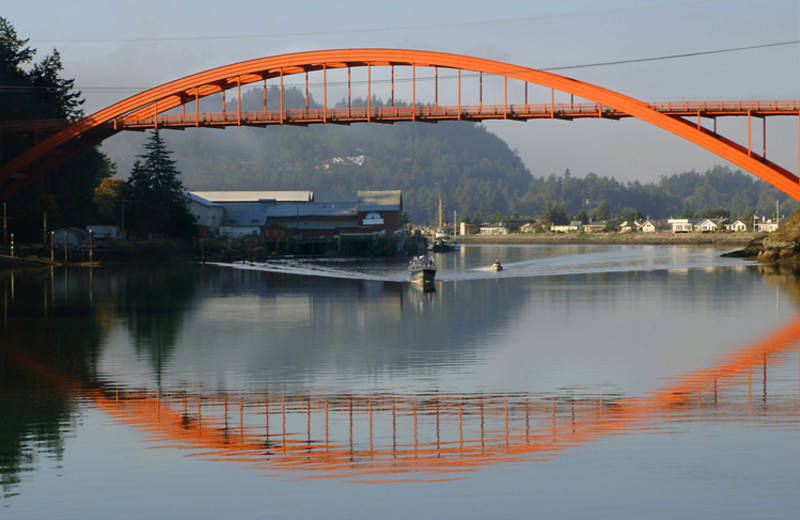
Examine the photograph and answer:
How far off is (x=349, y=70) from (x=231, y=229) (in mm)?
60295

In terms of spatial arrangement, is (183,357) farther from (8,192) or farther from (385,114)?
(8,192)

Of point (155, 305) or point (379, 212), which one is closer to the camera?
point (155, 305)

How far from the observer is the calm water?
10680 mm

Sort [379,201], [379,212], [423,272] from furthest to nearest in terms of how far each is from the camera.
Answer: [379,201], [379,212], [423,272]

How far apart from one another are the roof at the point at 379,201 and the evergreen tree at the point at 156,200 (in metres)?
38.7

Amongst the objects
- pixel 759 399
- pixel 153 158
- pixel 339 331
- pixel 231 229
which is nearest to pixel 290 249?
pixel 231 229

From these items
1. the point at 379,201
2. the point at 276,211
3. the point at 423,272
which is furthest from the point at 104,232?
the point at 379,201

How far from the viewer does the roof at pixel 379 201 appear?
5290 inches

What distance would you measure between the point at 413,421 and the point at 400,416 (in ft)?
1.65

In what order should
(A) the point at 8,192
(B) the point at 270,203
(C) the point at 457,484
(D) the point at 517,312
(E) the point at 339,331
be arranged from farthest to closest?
(B) the point at 270,203 < (A) the point at 8,192 < (D) the point at 517,312 < (E) the point at 339,331 < (C) the point at 457,484

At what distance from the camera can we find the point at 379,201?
137 m

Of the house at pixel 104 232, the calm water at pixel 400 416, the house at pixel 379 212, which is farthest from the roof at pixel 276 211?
the calm water at pixel 400 416

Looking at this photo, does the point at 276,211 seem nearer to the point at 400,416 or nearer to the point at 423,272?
the point at 423,272

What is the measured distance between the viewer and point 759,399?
653 inches
